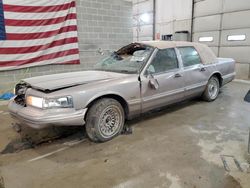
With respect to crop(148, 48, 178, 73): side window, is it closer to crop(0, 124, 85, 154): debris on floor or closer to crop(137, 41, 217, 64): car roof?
crop(137, 41, 217, 64): car roof

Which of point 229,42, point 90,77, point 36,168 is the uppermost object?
point 229,42

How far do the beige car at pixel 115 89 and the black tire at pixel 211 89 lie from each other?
265 mm

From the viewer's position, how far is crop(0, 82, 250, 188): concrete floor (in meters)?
2.05

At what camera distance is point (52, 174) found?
219 cm

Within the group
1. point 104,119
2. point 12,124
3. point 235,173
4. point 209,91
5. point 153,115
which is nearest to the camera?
point 235,173

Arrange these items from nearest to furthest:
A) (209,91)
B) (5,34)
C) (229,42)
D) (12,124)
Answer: (12,124) < (209,91) < (5,34) < (229,42)

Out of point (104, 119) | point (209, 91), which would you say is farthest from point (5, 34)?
point (209, 91)

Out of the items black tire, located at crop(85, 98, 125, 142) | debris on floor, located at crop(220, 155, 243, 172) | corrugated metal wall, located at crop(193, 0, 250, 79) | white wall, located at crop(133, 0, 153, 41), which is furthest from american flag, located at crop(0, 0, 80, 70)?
white wall, located at crop(133, 0, 153, 41)

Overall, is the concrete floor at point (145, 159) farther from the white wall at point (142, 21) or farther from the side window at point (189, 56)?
the white wall at point (142, 21)

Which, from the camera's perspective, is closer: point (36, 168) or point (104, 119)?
point (36, 168)

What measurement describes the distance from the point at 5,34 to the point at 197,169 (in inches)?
214

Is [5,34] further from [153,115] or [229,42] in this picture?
[229,42]

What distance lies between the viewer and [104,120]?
9.34ft

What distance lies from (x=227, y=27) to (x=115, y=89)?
777 centimetres
